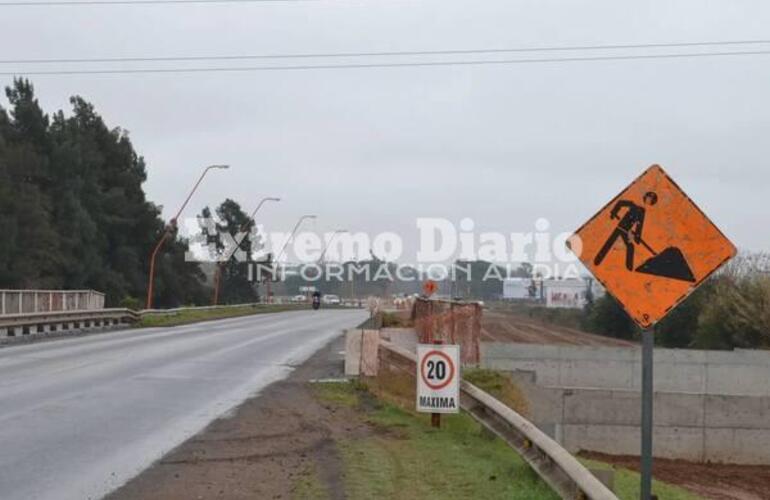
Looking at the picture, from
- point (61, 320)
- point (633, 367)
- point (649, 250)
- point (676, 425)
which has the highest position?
point (649, 250)

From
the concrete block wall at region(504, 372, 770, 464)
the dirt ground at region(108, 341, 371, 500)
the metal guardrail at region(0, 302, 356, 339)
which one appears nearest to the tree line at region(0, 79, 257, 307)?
the metal guardrail at region(0, 302, 356, 339)

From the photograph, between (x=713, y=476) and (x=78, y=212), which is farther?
(x=78, y=212)

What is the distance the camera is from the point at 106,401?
16109 mm

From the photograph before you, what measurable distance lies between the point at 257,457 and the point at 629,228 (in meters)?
5.59

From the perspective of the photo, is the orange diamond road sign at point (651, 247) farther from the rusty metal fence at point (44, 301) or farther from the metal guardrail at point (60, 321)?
the rusty metal fence at point (44, 301)

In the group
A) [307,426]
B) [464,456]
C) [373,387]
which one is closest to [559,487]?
[464,456]

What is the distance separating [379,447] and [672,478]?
9810mm

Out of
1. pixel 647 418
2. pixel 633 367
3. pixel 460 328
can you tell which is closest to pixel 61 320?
pixel 460 328

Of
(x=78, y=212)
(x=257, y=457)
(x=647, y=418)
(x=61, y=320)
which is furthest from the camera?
(x=78, y=212)

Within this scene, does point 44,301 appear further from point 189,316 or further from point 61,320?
point 189,316

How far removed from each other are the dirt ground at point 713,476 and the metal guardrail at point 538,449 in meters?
6.45

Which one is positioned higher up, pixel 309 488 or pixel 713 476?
pixel 309 488

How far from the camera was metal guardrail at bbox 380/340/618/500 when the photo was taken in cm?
811

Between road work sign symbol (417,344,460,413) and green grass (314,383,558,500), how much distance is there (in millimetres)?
384
